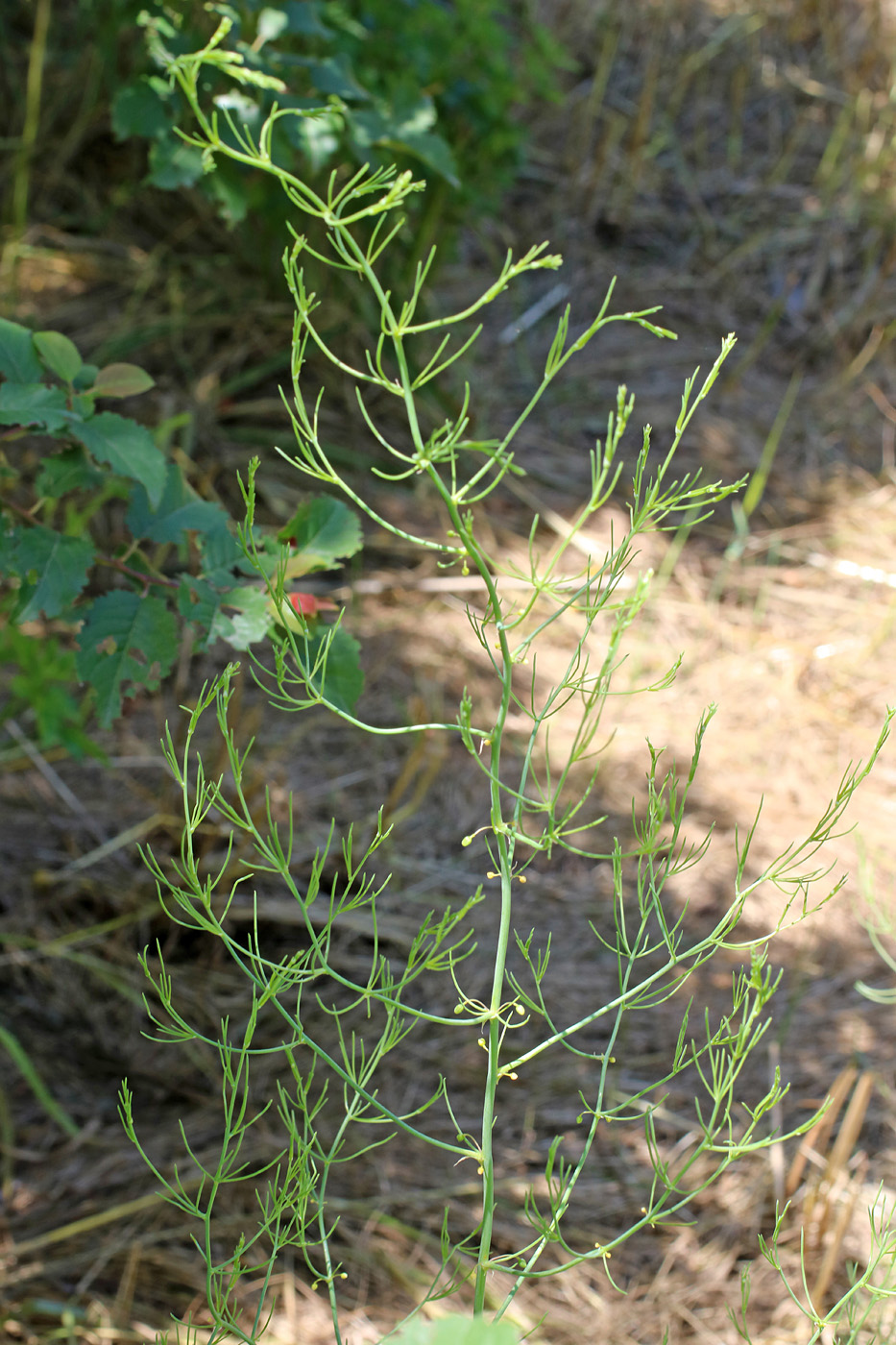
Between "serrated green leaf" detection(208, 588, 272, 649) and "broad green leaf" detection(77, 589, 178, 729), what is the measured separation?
0.06 metres

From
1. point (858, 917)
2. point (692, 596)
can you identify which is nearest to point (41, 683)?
point (858, 917)

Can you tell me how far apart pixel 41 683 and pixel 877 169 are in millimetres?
3399

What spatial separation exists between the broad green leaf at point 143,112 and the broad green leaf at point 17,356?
49 centimetres

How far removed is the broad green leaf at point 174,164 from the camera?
4.54 ft

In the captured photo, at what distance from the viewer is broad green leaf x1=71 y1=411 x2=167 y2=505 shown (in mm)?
965

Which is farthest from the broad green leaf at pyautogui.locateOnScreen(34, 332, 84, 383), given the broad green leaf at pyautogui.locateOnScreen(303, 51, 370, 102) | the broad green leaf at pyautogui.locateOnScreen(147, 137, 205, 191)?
the broad green leaf at pyautogui.locateOnScreen(303, 51, 370, 102)

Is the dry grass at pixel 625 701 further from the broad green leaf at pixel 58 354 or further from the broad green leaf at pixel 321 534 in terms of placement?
the broad green leaf at pixel 58 354

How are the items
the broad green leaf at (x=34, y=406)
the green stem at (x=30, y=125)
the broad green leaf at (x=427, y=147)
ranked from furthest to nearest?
the green stem at (x=30, y=125) < the broad green leaf at (x=427, y=147) < the broad green leaf at (x=34, y=406)

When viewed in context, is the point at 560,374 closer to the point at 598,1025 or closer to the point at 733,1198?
the point at 598,1025

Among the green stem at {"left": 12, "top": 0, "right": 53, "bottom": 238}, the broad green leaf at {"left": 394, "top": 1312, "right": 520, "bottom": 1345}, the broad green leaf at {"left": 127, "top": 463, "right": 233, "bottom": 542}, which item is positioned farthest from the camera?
the green stem at {"left": 12, "top": 0, "right": 53, "bottom": 238}

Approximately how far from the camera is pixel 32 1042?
166 centimetres

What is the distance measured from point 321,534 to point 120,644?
0.64 feet

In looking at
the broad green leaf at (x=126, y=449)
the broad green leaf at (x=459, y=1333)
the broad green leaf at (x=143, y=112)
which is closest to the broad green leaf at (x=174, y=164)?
the broad green leaf at (x=143, y=112)

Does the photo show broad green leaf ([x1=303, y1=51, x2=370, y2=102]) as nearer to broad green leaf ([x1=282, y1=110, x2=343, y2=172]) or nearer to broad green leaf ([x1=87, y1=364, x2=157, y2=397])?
broad green leaf ([x1=282, y1=110, x2=343, y2=172])
